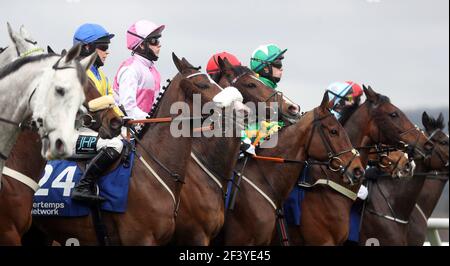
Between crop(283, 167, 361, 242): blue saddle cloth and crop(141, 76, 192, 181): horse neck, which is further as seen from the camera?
crop(283, 167, 361, 242): blue saddle cloth

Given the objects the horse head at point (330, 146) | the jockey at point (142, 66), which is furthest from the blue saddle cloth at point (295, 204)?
the jockey at point (142, 66)

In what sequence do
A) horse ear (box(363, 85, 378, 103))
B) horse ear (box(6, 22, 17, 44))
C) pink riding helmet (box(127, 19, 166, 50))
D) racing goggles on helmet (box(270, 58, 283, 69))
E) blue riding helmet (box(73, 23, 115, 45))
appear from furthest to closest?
horse ear (box(363, 85, 378, 103)) → racing goggles on helmet (box(270, 58, 283, 69)) → pink riding helmet (box(127, 19, 166, 50)) → blue riding helmet (box(73, 23, 115, 45)) → horse ear (box(6, 22, 17, 44))

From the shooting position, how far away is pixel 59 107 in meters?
6.83

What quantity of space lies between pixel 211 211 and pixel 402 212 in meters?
3.81

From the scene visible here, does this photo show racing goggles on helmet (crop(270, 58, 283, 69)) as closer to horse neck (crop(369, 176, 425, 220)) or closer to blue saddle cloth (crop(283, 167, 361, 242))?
blue saddle cloth (crop(283, 167, 361, 242))

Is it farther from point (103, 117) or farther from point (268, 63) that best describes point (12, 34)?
point (268, 63)

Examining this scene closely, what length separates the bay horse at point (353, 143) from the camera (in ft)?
36.5

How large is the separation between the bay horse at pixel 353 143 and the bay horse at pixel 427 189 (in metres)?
0.67

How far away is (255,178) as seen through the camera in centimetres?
1062

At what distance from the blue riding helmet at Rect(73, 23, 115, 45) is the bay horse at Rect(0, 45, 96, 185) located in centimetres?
253

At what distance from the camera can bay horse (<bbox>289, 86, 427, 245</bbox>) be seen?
11.1m

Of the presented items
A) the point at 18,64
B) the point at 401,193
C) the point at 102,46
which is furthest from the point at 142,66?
the point at 401,193

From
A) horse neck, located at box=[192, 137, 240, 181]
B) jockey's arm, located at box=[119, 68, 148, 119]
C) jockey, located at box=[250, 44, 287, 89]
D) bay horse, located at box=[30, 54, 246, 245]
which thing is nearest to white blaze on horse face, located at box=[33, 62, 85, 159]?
bay horse, located at box=[30, 54, 246, 245]

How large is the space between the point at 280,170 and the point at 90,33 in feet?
8.75
